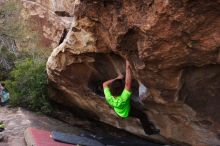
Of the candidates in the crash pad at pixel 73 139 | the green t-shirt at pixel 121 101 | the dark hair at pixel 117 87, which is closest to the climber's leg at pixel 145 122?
the green t-shirt at pixel 121 101

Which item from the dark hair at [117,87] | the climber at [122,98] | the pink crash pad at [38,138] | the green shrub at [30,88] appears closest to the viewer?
the climber at [122,98]

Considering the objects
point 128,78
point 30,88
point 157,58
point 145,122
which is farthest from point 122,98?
point 30,88

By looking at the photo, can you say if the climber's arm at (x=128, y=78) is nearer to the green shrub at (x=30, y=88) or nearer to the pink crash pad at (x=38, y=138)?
the pink crash pad at (x=38, y=138)

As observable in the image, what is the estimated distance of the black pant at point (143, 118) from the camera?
894 centimetres

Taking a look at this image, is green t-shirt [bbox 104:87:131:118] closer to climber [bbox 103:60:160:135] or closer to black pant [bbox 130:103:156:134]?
climber [bbox 103:60:160:135]

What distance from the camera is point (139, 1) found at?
635 centimetres

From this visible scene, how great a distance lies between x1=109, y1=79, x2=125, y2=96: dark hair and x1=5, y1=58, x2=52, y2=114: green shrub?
2.77 meters

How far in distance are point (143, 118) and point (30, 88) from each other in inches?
136

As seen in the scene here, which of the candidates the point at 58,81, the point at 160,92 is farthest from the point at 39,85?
the point at 160,92

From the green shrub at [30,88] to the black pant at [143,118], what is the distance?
2.91 m

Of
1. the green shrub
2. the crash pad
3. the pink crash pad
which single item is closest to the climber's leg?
the crash pad

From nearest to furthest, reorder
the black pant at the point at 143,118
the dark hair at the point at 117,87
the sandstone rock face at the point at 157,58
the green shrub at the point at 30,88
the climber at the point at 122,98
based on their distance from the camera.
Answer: the sandstone rock face at the point at 157,58 < the climber at the point at 122,98 < the dark hair at the point at 117,87 < the black pant at the point at 143,118 < the green shrub at the point at 30,88

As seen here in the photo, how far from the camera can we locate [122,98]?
27.1ft

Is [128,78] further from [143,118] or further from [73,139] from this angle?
[73,139]
